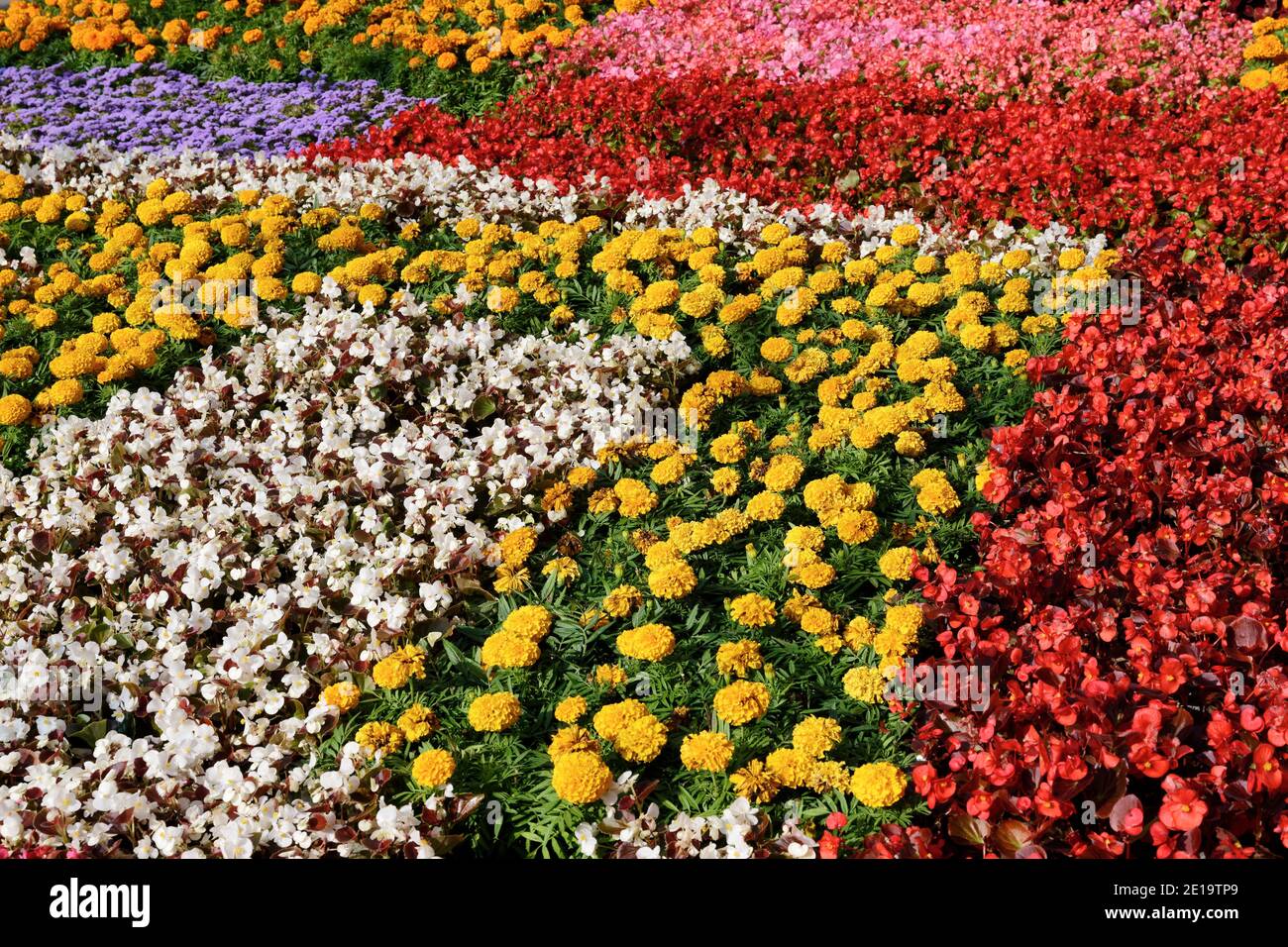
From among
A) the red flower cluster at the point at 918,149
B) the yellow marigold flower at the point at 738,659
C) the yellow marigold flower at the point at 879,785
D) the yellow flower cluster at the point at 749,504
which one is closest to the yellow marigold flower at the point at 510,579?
the yellow flower cluster at the point at 749,504

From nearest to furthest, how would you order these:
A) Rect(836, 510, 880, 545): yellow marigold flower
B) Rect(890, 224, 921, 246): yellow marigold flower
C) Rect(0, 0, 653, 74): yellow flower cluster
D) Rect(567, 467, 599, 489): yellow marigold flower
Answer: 1. Rect(836, 510, 880, 545): yellow marigold flower
2. Rect(567, 467, 599, 489): yellow marigold flower
3. Rect(890, 224, 921, 246): yellow marigold flower
4. Rect(0, 0, 653, 74): yellow flower cluster

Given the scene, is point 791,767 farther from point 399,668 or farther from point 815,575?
point 399,668

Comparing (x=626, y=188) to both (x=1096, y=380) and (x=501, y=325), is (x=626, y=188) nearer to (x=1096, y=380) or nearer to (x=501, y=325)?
(x=501, y=325)

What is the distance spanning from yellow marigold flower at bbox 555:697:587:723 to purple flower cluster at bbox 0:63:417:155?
6031 millimetres

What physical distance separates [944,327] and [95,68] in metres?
8.27

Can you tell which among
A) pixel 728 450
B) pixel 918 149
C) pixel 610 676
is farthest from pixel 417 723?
pixel 918 149

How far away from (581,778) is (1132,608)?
1779 mm

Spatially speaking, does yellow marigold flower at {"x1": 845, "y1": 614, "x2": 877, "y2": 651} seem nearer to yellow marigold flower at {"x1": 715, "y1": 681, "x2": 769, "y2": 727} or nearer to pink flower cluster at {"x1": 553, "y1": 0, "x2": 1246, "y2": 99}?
yellow marigold flower at {"x1": 715, "y1": 681, "x2": 769, "y2": 727}

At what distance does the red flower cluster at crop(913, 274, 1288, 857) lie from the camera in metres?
2.54

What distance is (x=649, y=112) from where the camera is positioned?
7031 millimetres

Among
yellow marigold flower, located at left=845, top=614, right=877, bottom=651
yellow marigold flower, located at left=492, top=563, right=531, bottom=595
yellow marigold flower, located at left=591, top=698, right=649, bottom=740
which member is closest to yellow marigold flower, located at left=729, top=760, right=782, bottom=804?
yellow marigold flower, located at left=591, top=698, right=649, bottom=740

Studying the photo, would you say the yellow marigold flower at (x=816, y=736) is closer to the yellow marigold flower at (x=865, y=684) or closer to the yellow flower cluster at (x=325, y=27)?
the yellow marigold flower at (x=865, y=684)

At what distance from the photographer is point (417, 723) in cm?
304
